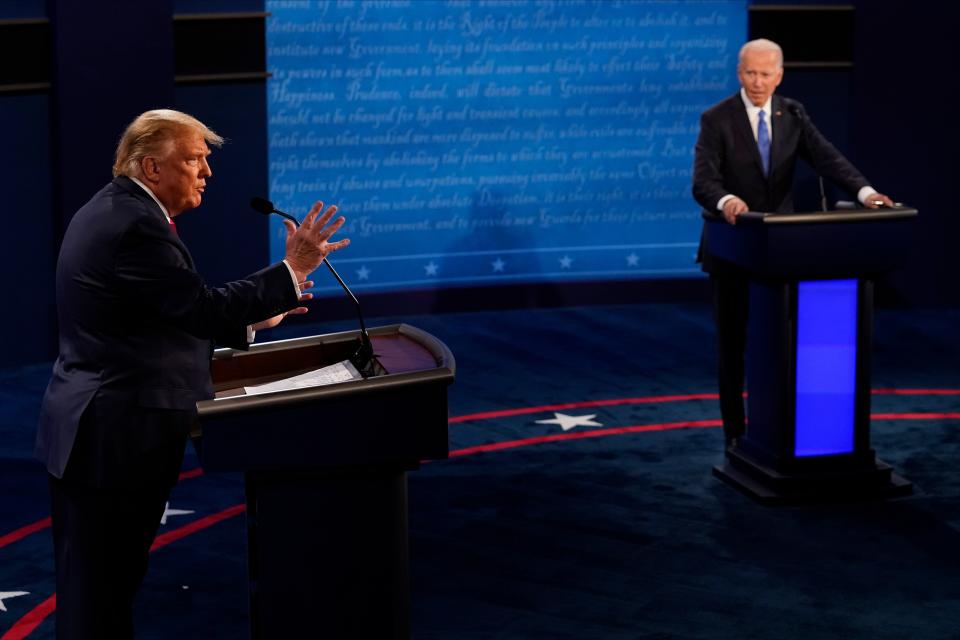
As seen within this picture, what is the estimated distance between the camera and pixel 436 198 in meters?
8.76

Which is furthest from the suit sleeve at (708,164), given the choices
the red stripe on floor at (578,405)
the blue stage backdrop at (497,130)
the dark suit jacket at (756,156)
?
the blue stage backdrop at (497,130)

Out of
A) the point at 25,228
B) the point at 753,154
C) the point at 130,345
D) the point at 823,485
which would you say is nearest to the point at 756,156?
the point at 753,154

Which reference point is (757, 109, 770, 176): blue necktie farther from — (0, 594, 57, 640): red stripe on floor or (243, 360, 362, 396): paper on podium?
(0, 594, 57, 640): red stripe on floor

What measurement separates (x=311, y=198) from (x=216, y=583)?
13.3ft

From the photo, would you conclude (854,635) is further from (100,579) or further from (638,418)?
(638,418)

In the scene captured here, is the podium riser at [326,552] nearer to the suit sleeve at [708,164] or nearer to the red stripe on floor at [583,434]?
the suit sleeve at [708,164]

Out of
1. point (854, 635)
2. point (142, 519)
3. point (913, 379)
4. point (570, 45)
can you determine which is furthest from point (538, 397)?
point (142, 519)

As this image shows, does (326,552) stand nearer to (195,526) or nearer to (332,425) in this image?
(332,425)

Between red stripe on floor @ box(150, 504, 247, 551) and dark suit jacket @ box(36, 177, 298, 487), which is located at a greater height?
dark suit jacket @ box(36, 177, 298, 487)

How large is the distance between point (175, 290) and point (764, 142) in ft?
10.7

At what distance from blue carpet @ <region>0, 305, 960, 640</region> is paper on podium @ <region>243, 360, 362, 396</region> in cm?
54

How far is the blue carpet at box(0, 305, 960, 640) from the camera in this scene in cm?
442

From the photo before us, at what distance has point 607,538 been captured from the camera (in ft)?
16.9

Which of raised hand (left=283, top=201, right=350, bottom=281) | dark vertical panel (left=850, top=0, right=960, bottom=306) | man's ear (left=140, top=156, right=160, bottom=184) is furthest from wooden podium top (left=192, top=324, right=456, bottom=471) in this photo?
dark vertical panel (left=850, top=0, right=960, bottom=306)
